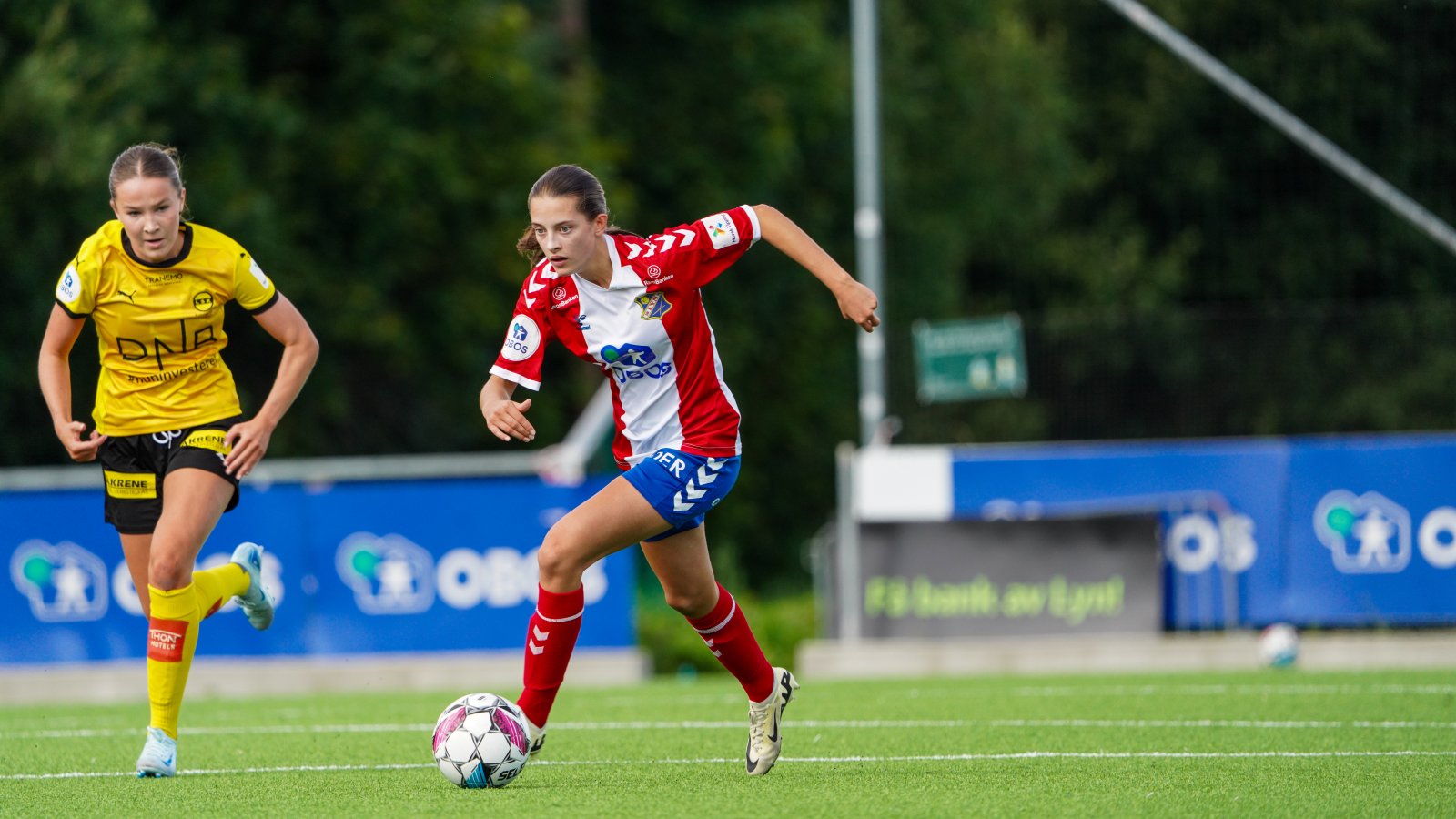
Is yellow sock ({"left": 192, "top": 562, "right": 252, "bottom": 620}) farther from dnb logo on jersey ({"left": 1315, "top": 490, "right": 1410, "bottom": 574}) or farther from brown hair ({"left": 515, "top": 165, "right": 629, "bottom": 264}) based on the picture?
dnb logo on jersey ({"left": 1315, "top": 490, "right": 1410, "bottom": 574})

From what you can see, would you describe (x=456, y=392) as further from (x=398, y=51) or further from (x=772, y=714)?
(x=772, y=714)

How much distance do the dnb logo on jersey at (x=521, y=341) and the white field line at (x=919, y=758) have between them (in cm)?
165

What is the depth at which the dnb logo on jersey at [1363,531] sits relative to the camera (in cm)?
1387

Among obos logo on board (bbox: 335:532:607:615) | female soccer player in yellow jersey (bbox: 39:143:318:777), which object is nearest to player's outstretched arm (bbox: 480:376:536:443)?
female soccer player in yellow jersey (bbox: 39:143:318:777)

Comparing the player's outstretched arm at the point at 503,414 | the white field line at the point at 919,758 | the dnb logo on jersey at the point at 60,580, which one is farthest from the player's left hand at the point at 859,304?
the dnb logo on jersey at the point at 60,580

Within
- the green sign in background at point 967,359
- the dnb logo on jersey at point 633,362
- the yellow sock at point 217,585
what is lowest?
the yellow sock at point 217,585

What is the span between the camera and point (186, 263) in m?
7.24

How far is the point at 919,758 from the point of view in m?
7.37

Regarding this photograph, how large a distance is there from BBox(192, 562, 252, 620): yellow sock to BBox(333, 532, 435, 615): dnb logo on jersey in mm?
6179

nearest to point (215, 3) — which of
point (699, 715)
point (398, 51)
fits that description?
point (398, 51)

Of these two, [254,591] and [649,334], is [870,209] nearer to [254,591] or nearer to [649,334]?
[254,591]

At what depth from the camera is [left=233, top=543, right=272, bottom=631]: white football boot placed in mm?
7977

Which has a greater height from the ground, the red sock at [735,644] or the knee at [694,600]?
the knee at [694,600]

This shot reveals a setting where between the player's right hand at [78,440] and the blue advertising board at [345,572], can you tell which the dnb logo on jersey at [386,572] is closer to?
the blue advertising board at [345,572]
